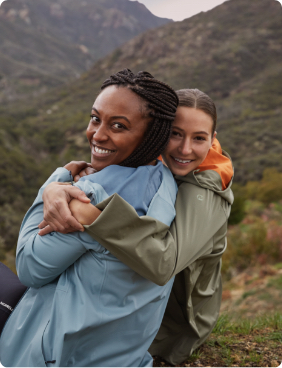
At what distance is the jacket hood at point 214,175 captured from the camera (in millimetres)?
1541

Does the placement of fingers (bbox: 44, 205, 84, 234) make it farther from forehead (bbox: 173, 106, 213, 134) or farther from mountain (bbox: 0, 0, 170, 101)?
mountain (bbox: 0, 0, 170, 101)

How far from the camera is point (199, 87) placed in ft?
107

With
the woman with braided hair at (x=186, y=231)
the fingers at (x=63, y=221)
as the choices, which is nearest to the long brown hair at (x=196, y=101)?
the woman with braided hair at (x=186, y=231)

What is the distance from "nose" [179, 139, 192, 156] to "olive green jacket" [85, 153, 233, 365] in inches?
3.8

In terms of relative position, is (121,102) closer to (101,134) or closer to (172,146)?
(101,134)

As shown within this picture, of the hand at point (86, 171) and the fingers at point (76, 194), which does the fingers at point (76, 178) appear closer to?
the hand at point (86, 171)

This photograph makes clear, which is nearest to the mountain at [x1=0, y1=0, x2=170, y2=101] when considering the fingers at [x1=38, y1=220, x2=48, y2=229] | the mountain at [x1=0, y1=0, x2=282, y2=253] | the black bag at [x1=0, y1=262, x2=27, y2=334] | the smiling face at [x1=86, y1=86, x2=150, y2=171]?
the mountain at [x1=0, y1=0, x2=282, y2=253]

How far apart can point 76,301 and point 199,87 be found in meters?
33.3

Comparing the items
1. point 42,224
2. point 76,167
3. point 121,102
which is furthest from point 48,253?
point 121,102

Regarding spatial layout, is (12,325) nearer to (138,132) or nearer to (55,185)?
(55,185)

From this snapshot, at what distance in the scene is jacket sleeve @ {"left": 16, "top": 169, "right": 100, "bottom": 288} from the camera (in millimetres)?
1171

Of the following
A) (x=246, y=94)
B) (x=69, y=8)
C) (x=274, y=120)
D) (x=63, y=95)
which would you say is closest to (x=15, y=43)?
(x=69, y=8)

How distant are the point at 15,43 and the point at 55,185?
218ft

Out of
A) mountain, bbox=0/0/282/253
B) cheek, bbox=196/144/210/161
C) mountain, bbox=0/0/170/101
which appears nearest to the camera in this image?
cheek, bbox=196/144/210/161
